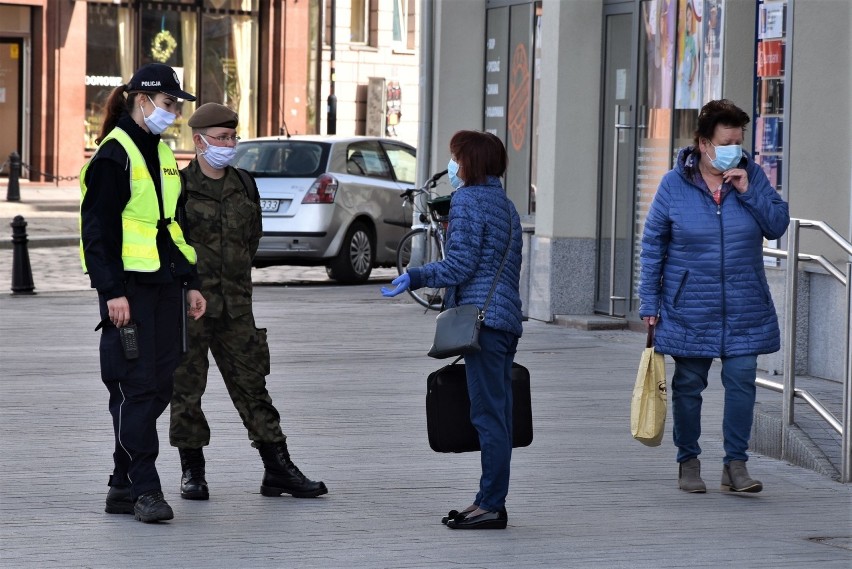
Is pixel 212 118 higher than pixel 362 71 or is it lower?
lower

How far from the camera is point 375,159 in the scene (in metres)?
19.2

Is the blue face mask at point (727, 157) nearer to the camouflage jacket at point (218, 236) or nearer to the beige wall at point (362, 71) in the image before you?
the camouflage jacket at point (218, 236)

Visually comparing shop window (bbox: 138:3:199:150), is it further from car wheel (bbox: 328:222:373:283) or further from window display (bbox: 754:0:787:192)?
window display (bbox: 754:0:787:192)

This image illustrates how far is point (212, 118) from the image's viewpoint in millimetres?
7402

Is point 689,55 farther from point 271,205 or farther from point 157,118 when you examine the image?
point 157,118

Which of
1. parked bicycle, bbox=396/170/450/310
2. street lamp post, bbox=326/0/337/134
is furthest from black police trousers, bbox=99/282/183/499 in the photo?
street lamp post, bbox=326/0/337/134

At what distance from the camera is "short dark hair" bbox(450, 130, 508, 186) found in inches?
268

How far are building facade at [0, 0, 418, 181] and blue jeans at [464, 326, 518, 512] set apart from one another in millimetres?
28570

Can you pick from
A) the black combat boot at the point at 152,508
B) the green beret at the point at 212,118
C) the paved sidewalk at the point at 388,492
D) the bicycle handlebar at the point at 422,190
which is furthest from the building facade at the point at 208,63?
the black combat boot at the point at 152,508

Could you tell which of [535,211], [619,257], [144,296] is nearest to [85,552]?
[144,296]

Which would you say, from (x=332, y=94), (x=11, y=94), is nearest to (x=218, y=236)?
(x=11, y=94)

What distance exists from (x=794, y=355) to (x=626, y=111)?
6144mm

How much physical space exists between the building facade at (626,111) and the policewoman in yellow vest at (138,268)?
5029 millimetres

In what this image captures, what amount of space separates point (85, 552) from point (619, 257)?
8.68 meters
